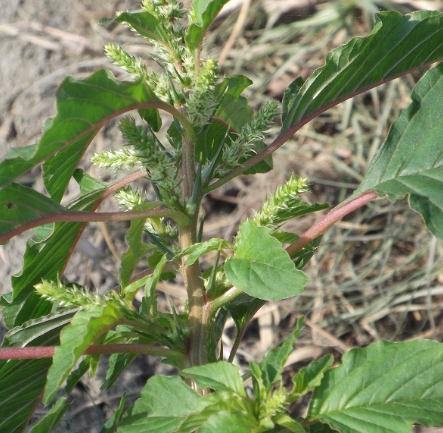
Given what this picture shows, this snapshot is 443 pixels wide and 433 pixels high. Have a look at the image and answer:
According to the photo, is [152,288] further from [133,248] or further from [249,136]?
[249,136]

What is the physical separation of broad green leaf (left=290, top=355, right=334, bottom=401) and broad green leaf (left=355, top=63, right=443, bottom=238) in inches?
10.3

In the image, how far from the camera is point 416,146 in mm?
1004

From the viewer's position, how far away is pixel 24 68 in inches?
113

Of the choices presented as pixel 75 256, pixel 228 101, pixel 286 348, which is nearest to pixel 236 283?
pixel 286 348

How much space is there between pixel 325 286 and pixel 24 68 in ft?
5.39

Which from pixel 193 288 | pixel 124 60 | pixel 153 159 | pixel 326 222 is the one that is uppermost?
pixel 124 60

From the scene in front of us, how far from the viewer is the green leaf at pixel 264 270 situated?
2.67 ft

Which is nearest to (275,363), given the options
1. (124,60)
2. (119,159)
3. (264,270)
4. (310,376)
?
(310,376)

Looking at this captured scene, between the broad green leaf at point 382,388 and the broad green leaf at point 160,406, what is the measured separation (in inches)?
7.3

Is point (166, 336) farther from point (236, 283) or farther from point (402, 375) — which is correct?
point (402, 375)

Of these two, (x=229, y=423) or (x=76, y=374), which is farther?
(x=76, y=374)

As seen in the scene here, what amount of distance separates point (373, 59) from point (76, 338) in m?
0.61

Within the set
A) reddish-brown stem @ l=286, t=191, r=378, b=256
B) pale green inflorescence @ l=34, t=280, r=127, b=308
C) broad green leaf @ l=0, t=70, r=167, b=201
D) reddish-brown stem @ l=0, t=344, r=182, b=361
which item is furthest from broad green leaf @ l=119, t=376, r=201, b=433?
broad green leaf @ l=0, t=70, r=167, b=201

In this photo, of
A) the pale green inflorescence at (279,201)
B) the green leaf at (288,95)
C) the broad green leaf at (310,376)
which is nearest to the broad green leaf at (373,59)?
the green leaf at (288,95)
